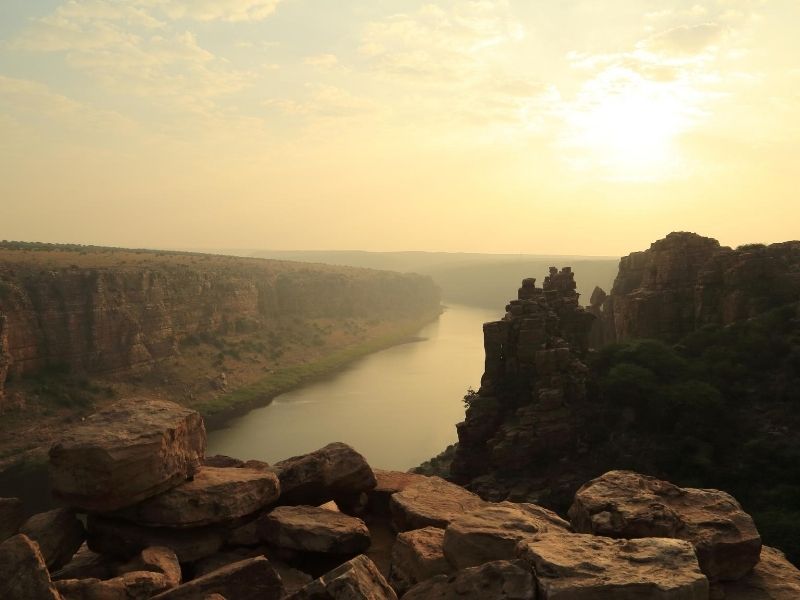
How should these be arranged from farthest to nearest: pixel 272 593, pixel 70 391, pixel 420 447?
1. pixel 70 391
2. pixel 420 447
3. pixel 272 593

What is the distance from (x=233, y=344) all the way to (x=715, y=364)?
58.0 m

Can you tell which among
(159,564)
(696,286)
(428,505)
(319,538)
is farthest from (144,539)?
(696,286)

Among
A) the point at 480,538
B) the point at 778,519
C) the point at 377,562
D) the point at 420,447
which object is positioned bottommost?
the point at 420,447

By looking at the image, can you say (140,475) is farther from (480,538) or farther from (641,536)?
(641,536)

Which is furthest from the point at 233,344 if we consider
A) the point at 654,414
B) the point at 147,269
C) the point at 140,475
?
the point at 140,475

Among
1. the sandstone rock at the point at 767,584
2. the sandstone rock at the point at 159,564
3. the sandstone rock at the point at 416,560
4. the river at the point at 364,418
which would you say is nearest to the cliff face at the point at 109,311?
the river at the point at 364,418

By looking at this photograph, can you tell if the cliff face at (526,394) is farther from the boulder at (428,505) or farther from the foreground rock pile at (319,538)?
the foreground rock pile at (319,538)

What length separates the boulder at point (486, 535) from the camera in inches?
311

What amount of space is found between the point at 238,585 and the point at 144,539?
7.34 feet

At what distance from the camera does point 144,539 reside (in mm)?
9203

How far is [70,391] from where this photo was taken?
52531mm

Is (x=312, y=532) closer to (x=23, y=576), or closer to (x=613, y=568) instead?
(x=23, y=576)

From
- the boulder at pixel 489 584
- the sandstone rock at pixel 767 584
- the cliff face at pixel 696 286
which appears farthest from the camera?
the cliff face at pixel 696 286

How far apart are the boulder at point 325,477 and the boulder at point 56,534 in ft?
10.9
